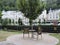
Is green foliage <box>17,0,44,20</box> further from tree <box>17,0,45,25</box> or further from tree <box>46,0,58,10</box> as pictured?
tree <box>46,0,58,10</box>

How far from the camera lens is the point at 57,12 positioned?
33.4 m

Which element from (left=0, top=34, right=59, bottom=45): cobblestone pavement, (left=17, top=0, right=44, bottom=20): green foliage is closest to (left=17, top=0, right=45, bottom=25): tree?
(left=17, top=0, right=44, bottom=20): green foliage

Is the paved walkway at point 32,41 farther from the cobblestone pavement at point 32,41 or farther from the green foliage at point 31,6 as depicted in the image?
the green foliage at point 31,6

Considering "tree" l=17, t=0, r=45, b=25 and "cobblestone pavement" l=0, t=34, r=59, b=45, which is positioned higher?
"tree" l=17, t=0, r=45, b=25

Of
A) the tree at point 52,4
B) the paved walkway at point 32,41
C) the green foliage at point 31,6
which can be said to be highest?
the tree at point 52,4

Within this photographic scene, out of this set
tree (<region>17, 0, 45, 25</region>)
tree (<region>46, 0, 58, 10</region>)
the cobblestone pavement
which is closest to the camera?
the cobblestone pavement

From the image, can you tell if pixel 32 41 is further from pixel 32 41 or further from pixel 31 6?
pixel 31 6

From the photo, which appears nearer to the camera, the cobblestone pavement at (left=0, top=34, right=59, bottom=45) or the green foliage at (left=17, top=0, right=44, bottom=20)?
the cobblestone pavement at (left=0, top=34, right=59, bottom=45)

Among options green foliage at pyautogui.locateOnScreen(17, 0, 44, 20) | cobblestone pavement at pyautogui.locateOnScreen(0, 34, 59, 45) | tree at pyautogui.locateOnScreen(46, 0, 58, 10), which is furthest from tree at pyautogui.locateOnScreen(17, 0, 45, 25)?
tree at pyautogui.locateOnScreen(46, 0, 58, 10)

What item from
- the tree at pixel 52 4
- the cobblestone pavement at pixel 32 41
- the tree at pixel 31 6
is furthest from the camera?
the tree at pixel 52 4

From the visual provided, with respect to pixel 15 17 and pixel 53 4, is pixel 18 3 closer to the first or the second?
pixel 15 17

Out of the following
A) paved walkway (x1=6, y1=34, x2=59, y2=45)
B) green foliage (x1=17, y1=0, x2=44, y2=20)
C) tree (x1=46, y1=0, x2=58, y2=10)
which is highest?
tree (x1=46, y1=0, x2=58, y2=10)

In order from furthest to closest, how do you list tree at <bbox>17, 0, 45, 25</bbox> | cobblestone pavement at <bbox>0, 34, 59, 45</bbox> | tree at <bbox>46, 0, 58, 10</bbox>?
tree at <bbox>46, 0, 58, 10</bbox> < tree at <bbox>17, 0, 45, 25</bbox> < cobblestone pavement at <bbox>0, 34, 59, 45</bbox>

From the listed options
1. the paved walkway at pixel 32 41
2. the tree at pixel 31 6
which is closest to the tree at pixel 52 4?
the tree at pixel 31 6
